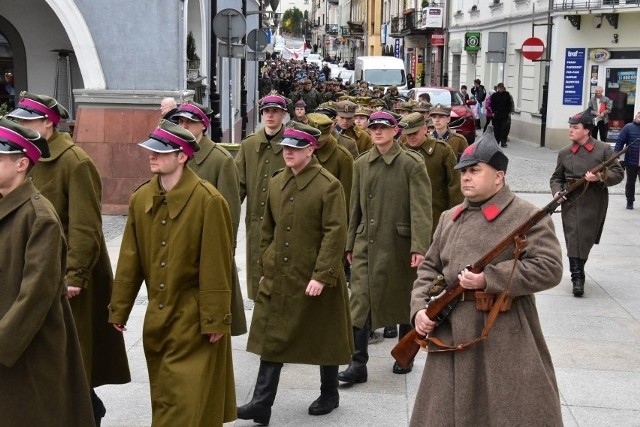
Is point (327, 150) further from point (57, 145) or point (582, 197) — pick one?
point (57, 145)

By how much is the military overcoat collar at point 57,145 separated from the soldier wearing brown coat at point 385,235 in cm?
223

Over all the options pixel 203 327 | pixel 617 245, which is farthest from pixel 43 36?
pixel 203 327

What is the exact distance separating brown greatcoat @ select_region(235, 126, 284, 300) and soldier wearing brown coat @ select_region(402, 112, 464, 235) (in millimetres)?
1274

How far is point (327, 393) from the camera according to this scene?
258 inches

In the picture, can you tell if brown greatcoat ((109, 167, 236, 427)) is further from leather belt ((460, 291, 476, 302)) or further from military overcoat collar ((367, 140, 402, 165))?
military overcoat collar ((367, 140, 402, 165))

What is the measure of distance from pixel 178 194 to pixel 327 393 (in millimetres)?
1976

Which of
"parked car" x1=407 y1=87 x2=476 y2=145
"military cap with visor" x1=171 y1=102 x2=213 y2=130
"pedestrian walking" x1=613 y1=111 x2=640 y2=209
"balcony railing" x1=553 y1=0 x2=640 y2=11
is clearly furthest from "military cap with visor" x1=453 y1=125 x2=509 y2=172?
"balcony railing" x1=553 y1=0 x2=640 y2=11

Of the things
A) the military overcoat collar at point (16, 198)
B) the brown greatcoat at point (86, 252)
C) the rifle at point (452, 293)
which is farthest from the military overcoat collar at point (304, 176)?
the military overcoat collar at point (16, 198)

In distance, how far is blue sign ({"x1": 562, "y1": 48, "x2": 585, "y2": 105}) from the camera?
1069 inches

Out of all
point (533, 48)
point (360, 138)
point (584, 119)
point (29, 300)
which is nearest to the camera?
point (29, 300)

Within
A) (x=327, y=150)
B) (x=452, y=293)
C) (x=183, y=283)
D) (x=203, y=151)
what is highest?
(x=203, y=151)

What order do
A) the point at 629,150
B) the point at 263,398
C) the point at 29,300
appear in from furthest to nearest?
the point at 629,150, the point at 263,398, the point at 29,300

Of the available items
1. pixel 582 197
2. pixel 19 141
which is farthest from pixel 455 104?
pixel 19 141

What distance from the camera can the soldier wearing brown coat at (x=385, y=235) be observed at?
720 centimetres
